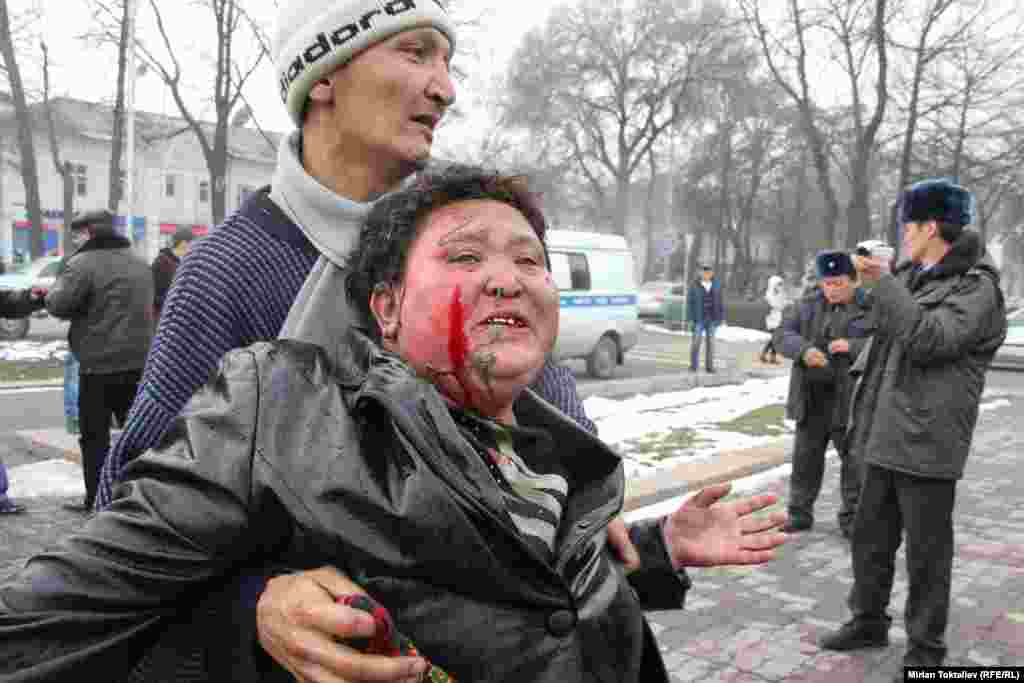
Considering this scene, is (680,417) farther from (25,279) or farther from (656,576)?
(25,279)

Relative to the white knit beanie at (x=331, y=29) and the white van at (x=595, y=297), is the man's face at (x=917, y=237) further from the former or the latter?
the white van at (x=595, y=297)

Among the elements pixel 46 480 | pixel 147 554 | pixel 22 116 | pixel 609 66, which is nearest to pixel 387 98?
pixel 147 554

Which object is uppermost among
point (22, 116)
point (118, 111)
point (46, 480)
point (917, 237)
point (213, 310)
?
point (22, 116)

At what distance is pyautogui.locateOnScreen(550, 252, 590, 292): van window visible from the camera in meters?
13.9

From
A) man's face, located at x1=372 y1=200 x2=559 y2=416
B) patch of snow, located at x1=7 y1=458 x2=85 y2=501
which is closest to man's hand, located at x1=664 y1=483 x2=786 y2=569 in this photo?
man's face, located at x1=372 y1=200 x2=559 y2=416

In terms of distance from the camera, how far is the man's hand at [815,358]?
6.19 meters

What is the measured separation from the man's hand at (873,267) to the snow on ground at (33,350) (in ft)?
42.8

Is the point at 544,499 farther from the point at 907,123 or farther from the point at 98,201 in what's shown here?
the point at 98,201

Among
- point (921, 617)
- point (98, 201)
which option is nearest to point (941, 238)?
point (921, 617)

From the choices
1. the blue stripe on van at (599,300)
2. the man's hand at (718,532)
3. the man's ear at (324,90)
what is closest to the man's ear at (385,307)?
the man's ear at (324,90)

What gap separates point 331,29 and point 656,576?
1139mm

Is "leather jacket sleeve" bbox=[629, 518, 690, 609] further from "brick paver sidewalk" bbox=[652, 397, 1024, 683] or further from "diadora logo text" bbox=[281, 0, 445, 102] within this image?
"brick paver sidewalk" bbox=[652, 397, 1024, 683]

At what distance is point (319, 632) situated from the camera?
1.01m

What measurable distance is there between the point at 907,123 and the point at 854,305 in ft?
59.2
